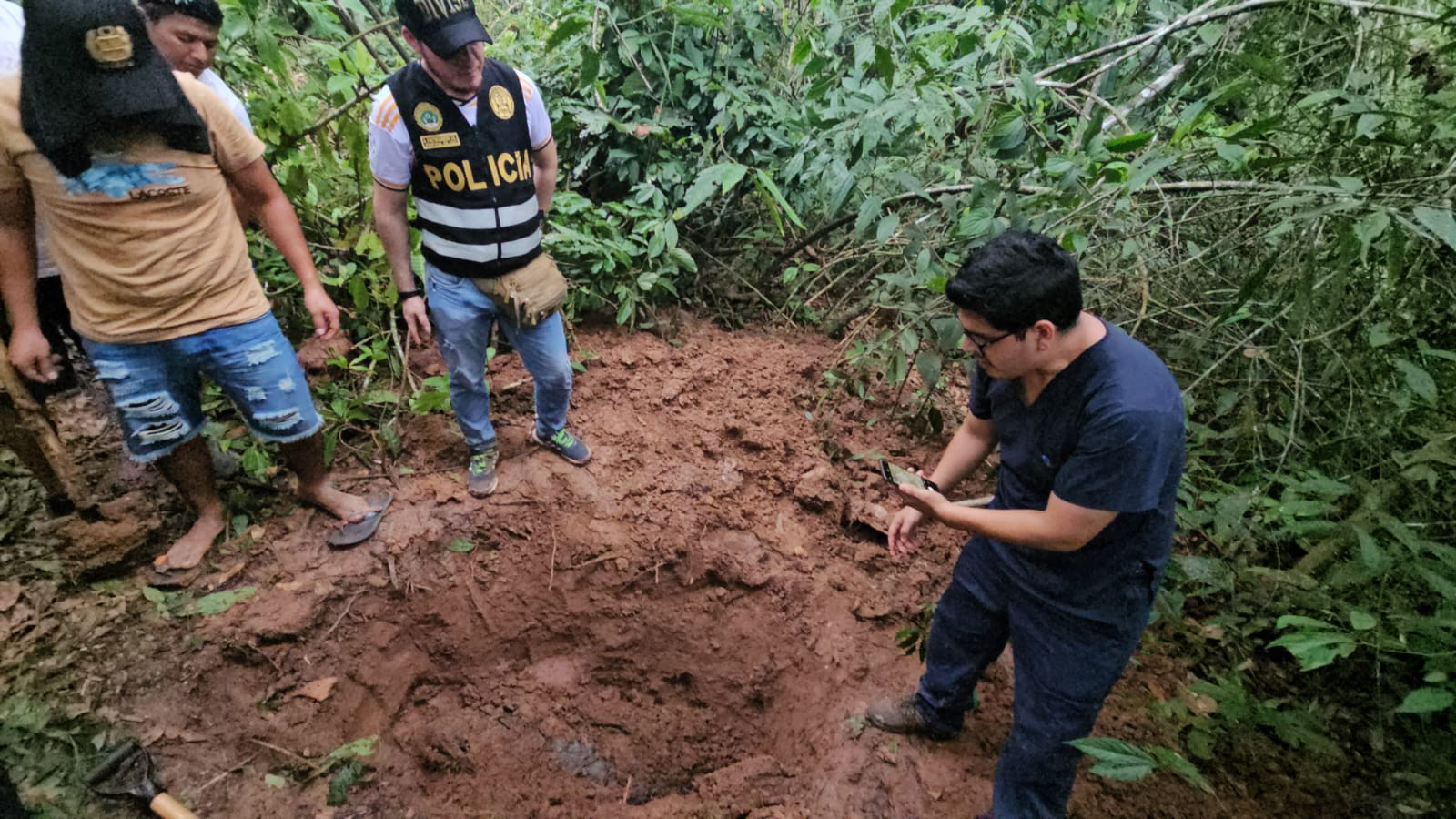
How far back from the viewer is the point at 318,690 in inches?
82.9

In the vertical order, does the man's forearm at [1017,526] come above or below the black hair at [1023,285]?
below

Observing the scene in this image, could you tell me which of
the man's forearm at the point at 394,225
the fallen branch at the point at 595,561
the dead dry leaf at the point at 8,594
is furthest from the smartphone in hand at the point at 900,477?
the dead dry leaf at the point at 8,594

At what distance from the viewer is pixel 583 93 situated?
3539mm

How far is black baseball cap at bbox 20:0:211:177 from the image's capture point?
1553 mm

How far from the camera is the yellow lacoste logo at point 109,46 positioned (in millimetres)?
1591

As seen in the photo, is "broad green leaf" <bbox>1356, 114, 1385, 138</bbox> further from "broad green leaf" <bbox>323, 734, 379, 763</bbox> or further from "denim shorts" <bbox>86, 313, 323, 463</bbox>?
"broad green leaf" <bbox>323, 734, 379, 763</bbox>

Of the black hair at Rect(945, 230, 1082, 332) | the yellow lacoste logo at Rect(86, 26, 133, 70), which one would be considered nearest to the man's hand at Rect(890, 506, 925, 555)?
the black hair at Rect(945, 230, 1082, 332)

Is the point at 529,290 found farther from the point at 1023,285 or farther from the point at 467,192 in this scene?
the point at 1023,285

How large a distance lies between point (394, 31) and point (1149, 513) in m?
4.11

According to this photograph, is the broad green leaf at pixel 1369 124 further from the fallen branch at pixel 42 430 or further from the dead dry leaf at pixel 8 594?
the dead dry leaf at pixel 8 594

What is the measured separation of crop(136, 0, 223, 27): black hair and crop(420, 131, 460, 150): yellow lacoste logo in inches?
28.2

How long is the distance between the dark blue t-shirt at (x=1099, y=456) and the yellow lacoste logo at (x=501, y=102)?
5.70 feet

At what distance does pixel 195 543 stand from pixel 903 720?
2.57 meters

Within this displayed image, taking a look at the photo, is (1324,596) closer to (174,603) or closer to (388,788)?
(388,788)
